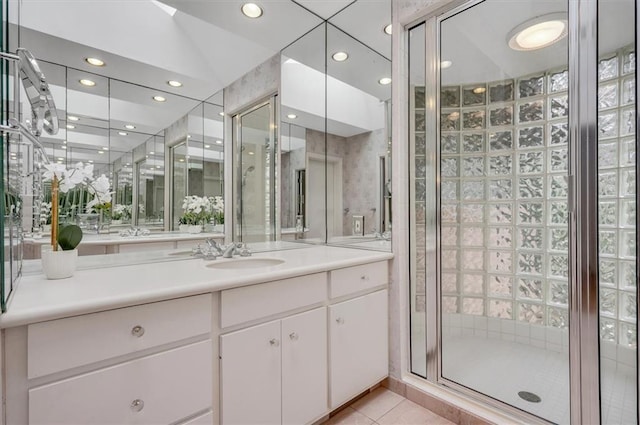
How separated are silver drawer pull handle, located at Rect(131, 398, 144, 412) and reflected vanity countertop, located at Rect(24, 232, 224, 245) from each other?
760mm

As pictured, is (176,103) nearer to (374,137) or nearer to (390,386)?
(374,137)

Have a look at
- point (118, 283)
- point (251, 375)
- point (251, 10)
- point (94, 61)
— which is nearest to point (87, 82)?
point (94, 61)

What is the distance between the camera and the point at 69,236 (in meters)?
1.18

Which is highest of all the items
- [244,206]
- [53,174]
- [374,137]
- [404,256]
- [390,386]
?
[374,137]

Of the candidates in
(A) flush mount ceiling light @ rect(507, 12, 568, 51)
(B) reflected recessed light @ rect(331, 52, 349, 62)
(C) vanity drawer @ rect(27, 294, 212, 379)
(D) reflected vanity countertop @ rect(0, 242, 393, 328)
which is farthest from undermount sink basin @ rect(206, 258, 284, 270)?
(A) flush mount ceiling light @ rect(507, 12, 568, 51)

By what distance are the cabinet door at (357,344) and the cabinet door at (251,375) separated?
35 centimetres

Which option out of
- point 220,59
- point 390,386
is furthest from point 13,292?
point 390,386

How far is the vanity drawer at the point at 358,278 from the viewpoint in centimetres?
154

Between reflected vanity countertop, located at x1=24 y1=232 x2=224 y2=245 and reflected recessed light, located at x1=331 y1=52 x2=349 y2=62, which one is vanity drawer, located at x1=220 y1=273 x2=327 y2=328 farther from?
reflected recessed light, located at x1=331 y1=52 x2=349 y2=62

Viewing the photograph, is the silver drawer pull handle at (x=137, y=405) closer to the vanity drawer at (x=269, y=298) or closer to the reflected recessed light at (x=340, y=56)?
the vanity drawer at (x=269, y=298)

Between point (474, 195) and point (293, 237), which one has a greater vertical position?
point (474, 195)

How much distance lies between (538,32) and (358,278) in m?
1.61

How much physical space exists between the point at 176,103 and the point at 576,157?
6.36 feet

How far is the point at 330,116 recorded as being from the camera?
2.32m
